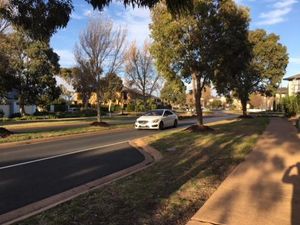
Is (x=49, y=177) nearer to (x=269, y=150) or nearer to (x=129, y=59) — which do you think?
(x=269, y=150)

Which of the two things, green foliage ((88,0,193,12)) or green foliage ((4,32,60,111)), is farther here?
green foliage ((4,32,60,111))

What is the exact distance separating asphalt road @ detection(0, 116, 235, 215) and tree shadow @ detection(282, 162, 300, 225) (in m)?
4.34

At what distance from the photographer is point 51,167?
1074 cm

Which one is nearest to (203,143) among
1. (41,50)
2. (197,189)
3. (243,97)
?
(197,189)

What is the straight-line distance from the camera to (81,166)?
10.9m

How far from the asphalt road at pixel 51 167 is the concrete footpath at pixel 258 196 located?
3286 millimetres

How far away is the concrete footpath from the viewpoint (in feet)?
18.2

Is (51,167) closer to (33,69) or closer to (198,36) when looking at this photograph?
(198,36)

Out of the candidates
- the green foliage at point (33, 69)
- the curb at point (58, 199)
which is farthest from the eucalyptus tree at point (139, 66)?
the curb at point (58, 199)

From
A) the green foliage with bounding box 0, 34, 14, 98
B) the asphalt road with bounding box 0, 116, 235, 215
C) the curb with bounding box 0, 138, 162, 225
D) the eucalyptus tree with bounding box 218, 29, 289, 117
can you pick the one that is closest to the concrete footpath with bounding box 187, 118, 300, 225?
the curb with bounding box 0, 138, 162, 225

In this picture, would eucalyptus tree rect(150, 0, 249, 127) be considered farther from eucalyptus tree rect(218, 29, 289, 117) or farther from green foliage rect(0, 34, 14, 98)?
eucalyptus tree rect(218, 29, 289, 117)

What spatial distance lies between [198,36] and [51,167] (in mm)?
11622

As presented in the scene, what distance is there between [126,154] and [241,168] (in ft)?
16.4

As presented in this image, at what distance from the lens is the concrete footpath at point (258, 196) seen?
5543mm
